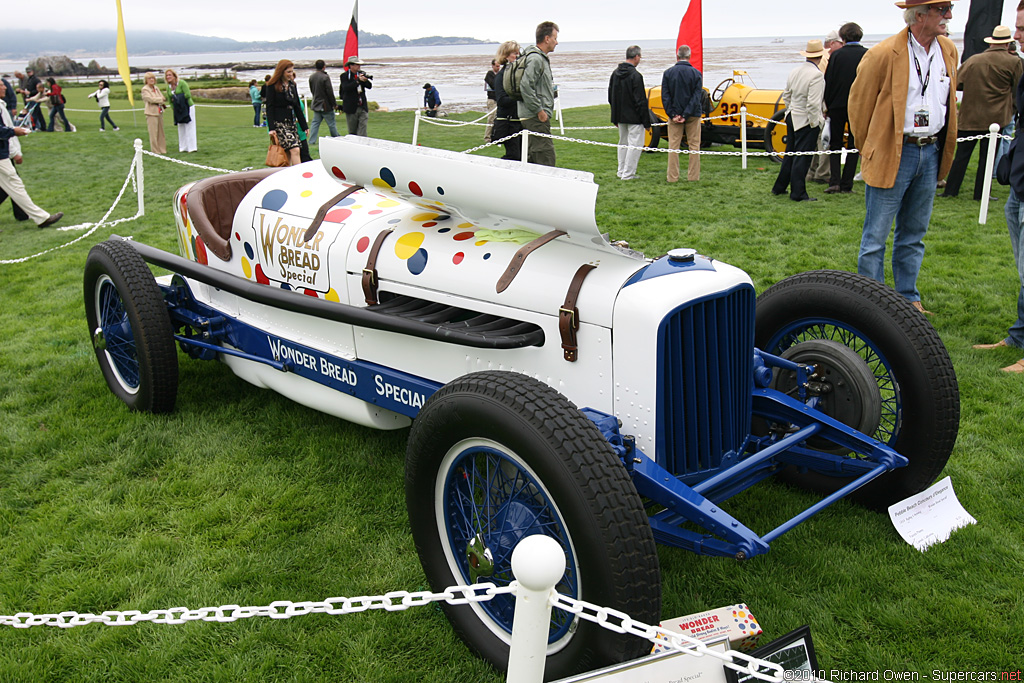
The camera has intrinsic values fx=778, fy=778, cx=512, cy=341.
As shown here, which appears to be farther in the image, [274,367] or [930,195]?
[930,195]

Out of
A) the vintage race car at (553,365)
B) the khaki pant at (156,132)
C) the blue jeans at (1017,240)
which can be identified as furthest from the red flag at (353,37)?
the blue jeans at (1017,240)

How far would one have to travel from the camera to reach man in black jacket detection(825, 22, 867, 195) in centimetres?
832

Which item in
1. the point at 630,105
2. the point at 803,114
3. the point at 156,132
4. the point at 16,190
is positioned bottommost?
the point at 16,190

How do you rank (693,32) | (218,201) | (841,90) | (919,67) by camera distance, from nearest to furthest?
(218,201)
(919,67)
(841,90)
(693,32)

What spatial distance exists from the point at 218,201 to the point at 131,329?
87 cm

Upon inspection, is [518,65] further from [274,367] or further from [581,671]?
[581,671]

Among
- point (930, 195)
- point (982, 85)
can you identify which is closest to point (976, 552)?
point (930, 195)

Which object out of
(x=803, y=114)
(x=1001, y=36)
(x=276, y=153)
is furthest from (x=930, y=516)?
(x=276, y=153)

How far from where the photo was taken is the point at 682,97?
1009 centimetres

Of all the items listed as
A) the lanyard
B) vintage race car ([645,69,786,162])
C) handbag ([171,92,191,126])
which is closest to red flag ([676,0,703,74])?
vintage race car ([645,69,786,162])

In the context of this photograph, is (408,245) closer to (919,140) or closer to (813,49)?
(919,140)

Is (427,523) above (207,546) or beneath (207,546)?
above

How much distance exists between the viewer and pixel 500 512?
243 centimetres

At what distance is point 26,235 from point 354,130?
5803mm
